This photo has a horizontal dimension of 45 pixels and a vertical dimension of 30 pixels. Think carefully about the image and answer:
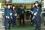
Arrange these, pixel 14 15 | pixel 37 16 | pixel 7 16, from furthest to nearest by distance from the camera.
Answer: pixel 14 15
pixel 37 16
pixel 7 16

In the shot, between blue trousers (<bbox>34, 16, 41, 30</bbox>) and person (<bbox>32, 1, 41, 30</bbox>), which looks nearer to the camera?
person (<bbox>32, 1, 41, 30</bbox>)

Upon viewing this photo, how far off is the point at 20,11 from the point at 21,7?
0.14 meters

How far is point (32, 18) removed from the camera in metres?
6.46

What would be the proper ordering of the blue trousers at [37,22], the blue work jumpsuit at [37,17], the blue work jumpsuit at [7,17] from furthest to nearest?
the blue trousers at [37,22]
the blue work jumpsuit at [37,17]
the blue work jumpsuit at [7,17]

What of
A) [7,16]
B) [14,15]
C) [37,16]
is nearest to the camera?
[7,16]

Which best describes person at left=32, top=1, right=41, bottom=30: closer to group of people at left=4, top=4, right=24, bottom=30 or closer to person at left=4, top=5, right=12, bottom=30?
group of people at left=4, top=4, right=24, bottom=30

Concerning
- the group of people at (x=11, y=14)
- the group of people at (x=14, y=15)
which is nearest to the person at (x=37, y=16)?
the group of people at (x=14, y=15)

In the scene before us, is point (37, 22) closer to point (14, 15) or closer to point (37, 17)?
point (37, 17)

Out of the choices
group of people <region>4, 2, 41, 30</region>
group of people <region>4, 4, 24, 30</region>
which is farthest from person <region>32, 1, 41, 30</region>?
group of people <region>4, 4, 24, 30</region>

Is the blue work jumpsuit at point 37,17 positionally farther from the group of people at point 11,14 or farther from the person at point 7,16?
the person at point 7,16

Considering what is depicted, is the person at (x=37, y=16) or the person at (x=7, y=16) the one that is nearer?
the person at (x=7, y=16)

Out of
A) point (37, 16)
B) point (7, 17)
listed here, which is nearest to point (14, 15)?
point (7, 17)

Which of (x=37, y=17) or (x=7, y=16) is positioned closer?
(x=7, y=16)

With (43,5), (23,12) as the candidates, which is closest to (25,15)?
(23,12)
